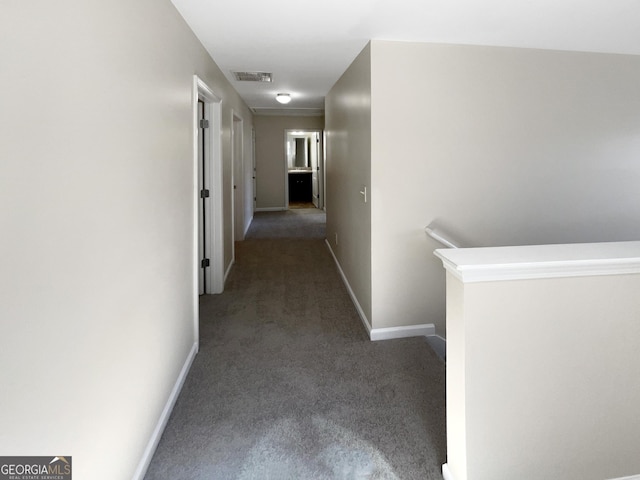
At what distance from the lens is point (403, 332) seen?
2947 mm

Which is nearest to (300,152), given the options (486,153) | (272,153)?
(272,153)

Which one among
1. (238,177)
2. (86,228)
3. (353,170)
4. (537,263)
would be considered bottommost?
(537,263)

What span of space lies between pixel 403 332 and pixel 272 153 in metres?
7.15

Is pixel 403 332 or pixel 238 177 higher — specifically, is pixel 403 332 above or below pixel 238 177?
below

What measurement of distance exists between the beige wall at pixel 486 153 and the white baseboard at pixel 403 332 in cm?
5

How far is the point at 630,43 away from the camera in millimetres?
2787

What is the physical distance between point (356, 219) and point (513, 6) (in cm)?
190

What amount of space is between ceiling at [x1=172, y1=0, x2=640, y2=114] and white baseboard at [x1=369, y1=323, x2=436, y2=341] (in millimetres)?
2192

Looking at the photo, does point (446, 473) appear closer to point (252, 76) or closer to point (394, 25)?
point (394, 25)

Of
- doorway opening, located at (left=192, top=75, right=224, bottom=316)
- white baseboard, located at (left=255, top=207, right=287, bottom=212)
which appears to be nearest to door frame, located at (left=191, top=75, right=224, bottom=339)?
doorway opening, located at (left=192, top=75, right=224, bottom=316)

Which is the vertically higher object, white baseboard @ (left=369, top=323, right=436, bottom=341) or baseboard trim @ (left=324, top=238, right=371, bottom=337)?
baseboard trim @ (left=324, top=238, right=371, bottom=337)

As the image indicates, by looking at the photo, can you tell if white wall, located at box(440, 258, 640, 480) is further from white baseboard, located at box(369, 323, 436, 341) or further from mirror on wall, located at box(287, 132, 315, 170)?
mirror on wall, located at box(287, 132, 315, 170)

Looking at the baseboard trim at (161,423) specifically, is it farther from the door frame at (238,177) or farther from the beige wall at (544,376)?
the door frame at (238,177)

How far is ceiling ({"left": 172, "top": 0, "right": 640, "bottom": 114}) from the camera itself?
6.97 ft
